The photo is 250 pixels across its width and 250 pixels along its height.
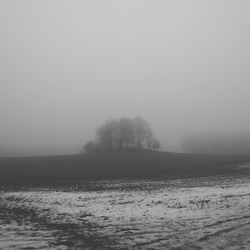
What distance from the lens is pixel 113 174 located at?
61.1m

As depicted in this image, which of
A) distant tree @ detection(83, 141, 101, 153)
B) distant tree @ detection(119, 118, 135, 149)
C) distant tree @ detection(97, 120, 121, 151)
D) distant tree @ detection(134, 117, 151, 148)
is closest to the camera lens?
distant tree @ detection(97, 120, 121, 151)

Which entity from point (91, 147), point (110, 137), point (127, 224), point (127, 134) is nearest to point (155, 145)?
point (127, 134)

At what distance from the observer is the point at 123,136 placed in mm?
141500

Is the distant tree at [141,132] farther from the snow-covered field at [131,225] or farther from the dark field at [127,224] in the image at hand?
the snow-covered field at [131,225]

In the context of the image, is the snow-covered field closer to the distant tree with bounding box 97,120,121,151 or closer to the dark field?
the dark field

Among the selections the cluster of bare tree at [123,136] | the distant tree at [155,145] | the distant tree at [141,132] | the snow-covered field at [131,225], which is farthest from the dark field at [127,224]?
the distant tree at [155,145]

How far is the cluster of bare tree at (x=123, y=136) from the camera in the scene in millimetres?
141375

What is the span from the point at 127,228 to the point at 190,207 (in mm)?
6546

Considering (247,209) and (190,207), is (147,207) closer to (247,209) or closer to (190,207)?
(190,207)

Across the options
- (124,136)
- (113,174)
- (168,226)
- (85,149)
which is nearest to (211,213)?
(168,226)

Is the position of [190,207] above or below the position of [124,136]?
below

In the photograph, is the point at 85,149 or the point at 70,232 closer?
the point at 70,232

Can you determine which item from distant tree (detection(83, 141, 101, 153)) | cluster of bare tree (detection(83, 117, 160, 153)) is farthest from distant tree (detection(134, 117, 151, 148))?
distant tree (detection(83, 141, 101, 153))

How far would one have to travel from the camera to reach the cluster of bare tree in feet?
464
